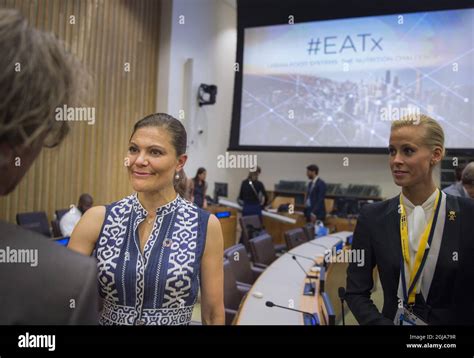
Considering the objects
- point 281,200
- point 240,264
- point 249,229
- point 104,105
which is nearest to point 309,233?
point 249,229

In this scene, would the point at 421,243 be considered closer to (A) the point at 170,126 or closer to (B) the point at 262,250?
(A) the point at 170,126

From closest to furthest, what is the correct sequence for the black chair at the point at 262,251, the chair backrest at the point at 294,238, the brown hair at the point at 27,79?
the brown hair at the point at 27,79 → the black chair at the point at 262,251 → the chair backrest at the point at 294,238

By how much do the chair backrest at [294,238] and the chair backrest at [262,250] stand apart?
0.21 metres

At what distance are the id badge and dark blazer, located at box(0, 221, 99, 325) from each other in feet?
2.77

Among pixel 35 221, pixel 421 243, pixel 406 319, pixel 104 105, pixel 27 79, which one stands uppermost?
pixel 104 105

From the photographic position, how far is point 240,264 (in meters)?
2.70

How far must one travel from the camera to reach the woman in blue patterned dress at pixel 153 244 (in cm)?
97

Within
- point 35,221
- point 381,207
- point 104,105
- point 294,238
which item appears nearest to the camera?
A: point 381,207

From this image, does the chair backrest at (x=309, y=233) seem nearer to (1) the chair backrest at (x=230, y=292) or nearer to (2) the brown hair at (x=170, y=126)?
(1) the chair backrest at (x=230, y=292)

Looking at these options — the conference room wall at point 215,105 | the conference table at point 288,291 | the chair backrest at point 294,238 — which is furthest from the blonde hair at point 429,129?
the conference room wall at point 215,105

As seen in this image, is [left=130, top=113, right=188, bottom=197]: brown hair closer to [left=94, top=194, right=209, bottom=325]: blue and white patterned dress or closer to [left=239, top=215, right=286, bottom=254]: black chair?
[left=94, top=194, right=209, bottom=325]: blue and white patterned dress

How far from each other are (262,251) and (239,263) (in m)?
0.63

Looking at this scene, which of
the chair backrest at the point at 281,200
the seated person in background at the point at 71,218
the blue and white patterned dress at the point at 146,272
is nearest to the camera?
the blue and white patterned dress at the point at 146,272
